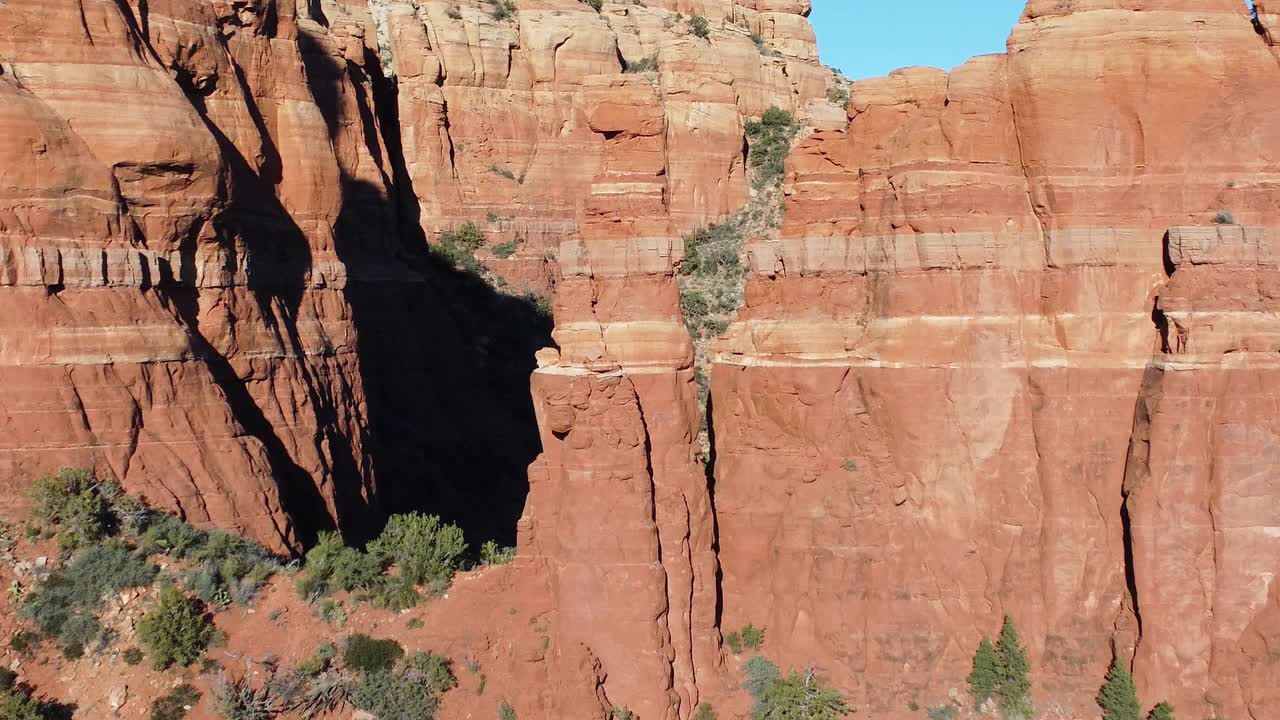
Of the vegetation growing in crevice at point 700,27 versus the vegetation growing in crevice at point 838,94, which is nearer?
the vegetation growing in crevice at point 838,94

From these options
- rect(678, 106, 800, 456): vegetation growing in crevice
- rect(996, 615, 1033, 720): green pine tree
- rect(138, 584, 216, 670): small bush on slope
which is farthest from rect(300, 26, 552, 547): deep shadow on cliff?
rect(996, 615, 1033, 720): green pine tree

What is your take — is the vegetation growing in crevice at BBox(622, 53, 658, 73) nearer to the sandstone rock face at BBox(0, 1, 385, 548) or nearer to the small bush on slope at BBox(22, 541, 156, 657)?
the sandstone rock face at BBox(0, 1, 385, 548)

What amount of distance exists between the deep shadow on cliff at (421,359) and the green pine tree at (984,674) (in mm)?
19691

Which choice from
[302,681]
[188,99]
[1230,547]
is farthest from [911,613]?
[188,99]

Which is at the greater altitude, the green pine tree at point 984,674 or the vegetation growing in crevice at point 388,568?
the vegetation growing in crevice at point 388,568

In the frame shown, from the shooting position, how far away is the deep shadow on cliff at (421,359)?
45.2m

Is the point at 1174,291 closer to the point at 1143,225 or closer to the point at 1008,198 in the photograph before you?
the point at 1143,225

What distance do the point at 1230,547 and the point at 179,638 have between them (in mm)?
20639

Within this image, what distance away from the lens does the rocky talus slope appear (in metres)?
22.8

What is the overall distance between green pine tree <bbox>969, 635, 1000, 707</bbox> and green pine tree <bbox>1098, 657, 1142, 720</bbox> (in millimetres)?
2029

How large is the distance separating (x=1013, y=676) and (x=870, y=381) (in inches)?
255

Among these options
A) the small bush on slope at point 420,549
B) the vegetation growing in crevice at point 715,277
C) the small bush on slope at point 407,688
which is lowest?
the small bush on slope at point 407,688

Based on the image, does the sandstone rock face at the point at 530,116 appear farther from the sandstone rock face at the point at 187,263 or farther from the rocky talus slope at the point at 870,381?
the rocky talus slope at the point at 870,381

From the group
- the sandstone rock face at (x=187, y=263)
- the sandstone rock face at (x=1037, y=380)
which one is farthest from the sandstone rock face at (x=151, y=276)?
the sandstone rock face at (x=1037, y=380)
